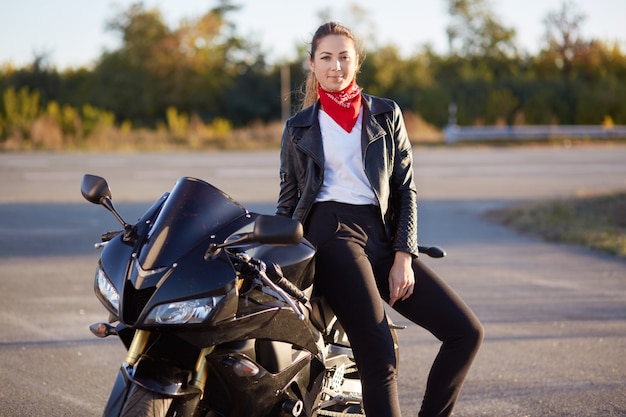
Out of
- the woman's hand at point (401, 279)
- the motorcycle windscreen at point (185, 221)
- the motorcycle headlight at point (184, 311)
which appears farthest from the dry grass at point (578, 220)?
the motorcycle headlight at point (184, 311)

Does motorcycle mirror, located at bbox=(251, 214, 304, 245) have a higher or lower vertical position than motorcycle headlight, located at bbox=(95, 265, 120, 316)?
higher

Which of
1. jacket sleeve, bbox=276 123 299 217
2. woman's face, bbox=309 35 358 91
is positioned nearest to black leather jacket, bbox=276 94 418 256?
jacket sleeve, bbox=276 123 299 217

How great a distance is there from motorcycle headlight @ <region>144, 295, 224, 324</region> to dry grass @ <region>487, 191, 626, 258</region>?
24.9ft

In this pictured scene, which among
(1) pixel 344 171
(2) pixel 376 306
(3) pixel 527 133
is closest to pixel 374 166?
(1) pixel 344 171

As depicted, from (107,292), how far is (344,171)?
1.15 meters

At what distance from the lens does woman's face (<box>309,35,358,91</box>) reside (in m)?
3.52

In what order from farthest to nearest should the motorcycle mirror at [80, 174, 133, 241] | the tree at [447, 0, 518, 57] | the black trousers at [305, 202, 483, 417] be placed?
1. the tree at [447, 0, 518, 57]
2. the black trousers at [305, 202, 483, 417]
3. the motorcycle mirror at [80, 174, 133, 241]

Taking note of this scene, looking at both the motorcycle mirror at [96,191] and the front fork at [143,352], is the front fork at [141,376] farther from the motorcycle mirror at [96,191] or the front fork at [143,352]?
the motorcycle mirror at [96,191]

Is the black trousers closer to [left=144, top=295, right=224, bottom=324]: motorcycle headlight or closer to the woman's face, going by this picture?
the woman's face

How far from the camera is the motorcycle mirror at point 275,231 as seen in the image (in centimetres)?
261

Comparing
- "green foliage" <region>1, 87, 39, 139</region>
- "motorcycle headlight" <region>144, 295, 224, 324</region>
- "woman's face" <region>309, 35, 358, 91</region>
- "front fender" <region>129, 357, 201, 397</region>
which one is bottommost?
"green foliage" <region>1, 87, 39, 139</region>

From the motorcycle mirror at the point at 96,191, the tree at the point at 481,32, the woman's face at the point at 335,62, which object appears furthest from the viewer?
the tree at the point at 481,32

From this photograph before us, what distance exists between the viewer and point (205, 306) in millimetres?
2604

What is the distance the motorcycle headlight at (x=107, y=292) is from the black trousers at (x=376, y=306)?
2.81ft
